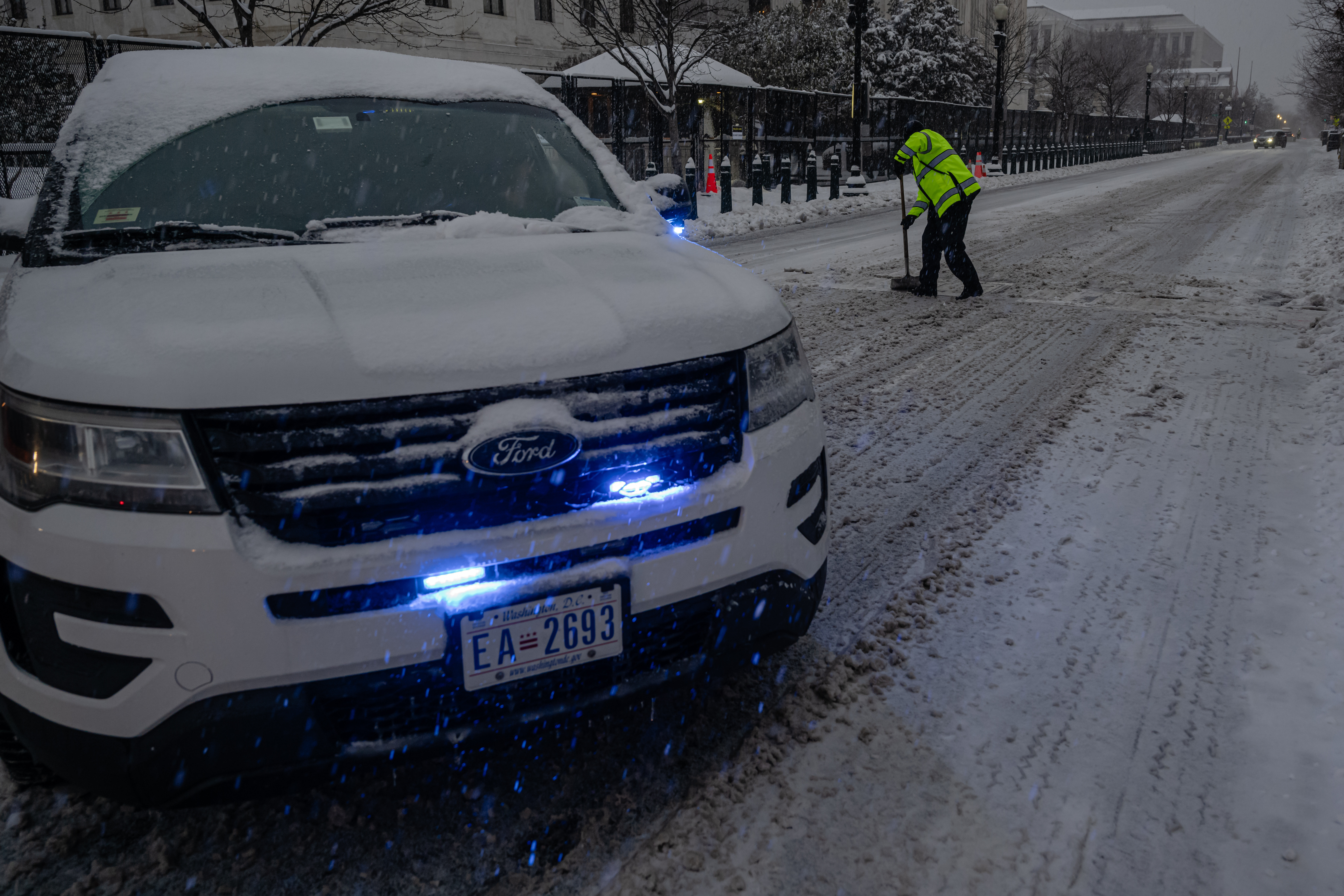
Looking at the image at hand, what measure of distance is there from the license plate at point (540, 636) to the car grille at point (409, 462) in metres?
0.18

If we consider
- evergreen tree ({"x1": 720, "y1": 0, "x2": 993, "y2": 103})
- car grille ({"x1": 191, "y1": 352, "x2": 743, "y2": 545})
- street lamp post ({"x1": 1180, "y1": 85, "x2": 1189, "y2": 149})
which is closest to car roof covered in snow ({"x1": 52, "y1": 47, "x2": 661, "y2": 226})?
car grille ({"x1": 191, "y1": 352, "x2": 743, "y2": 545})

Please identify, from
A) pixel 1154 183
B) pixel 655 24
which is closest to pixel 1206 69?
pixel 1154 183

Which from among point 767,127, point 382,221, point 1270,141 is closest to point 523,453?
point 382,221

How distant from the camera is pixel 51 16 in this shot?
3284 cm

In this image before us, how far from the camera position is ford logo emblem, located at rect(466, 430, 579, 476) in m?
1.78

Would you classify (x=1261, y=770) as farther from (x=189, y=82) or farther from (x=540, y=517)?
(x=189, y=82)

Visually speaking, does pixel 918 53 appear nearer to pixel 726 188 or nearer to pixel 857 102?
pixel 857 102

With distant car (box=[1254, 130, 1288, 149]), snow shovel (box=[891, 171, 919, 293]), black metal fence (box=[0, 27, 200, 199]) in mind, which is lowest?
snow shovel (box=[891, 171, 919, 293])

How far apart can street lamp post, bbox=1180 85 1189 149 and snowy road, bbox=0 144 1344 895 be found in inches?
3581

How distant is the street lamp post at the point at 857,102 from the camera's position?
21.9 meters

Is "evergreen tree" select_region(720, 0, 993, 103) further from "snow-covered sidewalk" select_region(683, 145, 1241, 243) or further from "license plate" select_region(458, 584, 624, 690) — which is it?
"license plate" select_region(458, 584, 624, 690)

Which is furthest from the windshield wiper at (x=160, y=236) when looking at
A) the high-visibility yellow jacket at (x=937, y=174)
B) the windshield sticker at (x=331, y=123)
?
the high-visibility yellow jacket at (x=937, y=174)

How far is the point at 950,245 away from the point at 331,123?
6.51m

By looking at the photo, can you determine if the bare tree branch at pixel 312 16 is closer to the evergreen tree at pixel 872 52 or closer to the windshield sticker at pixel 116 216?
the windshield sticker at pixel 116 216
